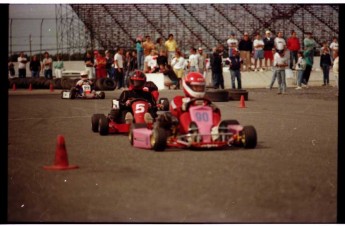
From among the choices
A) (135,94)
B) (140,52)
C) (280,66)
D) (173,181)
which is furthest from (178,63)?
(173,181)

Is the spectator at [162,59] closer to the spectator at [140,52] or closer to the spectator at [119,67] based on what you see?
the spectator at [140,52]

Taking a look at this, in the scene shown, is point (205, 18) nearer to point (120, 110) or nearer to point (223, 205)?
point (120, 110)

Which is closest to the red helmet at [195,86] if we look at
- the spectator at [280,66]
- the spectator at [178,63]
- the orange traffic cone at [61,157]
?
the orange traffic cone at [61,157]

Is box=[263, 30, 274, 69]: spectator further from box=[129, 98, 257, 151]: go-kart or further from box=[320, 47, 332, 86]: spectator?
box=[129, 98, 257, 151]: go-kart

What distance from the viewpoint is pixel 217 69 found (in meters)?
25.4

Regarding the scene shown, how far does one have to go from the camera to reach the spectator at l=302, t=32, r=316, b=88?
2163cm

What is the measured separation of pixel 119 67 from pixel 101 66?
79 centimetres

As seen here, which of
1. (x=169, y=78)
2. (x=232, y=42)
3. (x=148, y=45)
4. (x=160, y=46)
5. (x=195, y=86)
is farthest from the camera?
(x=169, y=78)

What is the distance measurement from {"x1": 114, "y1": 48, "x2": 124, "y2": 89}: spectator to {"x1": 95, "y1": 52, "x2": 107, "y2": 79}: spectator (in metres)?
0.37

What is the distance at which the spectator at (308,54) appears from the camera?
71.0 ft

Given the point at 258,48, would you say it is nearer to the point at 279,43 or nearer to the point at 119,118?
the point at 279,43

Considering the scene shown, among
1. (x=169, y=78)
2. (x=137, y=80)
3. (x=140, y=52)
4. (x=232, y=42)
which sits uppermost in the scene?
(x=232, y=42)

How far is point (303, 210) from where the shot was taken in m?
7.78

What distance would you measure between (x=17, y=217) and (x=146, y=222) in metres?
1.26
